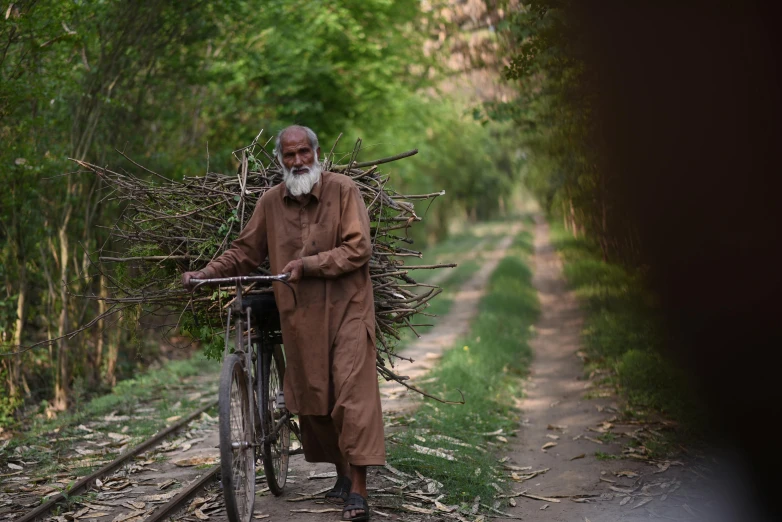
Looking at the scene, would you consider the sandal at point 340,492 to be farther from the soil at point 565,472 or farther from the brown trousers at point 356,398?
the brown trousers at point 356,398

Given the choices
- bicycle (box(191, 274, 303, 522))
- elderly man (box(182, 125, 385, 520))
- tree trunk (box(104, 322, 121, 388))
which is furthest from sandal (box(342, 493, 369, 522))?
tree trunk (box(104, 322, 121, 388))

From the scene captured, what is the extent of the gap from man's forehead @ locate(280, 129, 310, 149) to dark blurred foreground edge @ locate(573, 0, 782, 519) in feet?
7.68

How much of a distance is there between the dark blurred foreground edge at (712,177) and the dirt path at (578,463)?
66cm

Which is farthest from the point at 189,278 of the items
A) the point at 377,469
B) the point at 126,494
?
the point at 377,469

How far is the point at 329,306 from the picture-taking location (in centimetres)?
547

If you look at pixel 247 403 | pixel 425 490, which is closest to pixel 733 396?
pixel 425 490

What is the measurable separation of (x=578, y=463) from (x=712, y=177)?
3184 millimetres

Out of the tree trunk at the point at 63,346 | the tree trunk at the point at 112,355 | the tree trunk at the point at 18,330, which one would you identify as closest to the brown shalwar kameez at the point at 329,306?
the tree trunk at the point at 18,330

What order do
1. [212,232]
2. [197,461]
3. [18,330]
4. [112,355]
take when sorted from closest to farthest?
[212,232]
[197,461]
[18,330]
[112,355]

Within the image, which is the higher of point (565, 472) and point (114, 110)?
point (114, 110)

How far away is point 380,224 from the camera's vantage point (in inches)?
259

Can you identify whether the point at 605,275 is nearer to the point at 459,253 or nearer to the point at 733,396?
the point at 733,396

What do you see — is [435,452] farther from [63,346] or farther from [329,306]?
[63,346]

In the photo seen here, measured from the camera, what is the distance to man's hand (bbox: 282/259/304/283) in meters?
5.21
